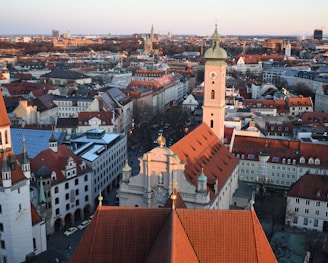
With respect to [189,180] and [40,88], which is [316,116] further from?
[40,88]

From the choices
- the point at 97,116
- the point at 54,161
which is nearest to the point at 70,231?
the point at 54,161

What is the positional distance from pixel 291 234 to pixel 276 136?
125 feet

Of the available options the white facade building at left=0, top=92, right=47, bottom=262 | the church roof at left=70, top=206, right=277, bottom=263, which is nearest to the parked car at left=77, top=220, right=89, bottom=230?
the white facade building at left=0, top=92, right=47, bottom=262

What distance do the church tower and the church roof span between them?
41104 millimetres

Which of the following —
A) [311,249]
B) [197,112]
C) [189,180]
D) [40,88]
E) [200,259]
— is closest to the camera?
[200,259]

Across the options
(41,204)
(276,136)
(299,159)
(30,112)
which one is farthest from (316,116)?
(41,204)

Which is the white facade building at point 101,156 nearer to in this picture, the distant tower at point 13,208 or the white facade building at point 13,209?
the white facade building at point 13,209

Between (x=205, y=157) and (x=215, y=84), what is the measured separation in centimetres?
1709

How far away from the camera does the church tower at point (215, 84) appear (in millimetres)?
68062

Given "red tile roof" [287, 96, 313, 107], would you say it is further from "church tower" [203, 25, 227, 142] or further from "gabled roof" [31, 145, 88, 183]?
"gabled roof" [31, 145, 88, 183]

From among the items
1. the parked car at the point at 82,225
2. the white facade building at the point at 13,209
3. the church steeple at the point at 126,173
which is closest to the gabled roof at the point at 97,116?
the parked car at the point at 82,225

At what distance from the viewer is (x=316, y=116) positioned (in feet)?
350

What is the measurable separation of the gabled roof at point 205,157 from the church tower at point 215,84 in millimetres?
6781

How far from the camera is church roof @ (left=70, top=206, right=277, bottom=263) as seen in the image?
28.3 meters
